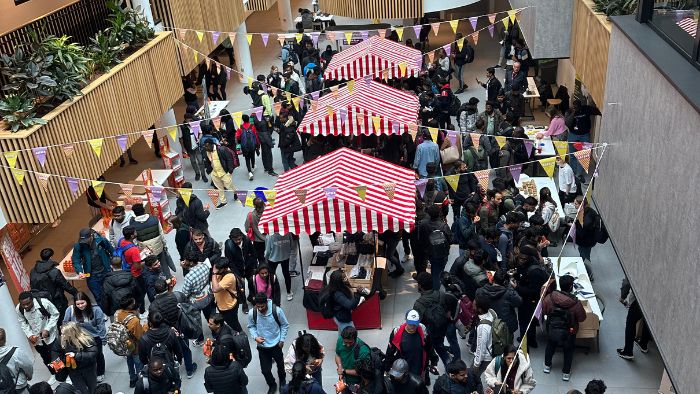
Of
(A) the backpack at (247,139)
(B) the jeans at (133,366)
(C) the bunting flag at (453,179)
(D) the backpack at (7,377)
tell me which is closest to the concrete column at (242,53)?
(A) the backpack at (247,139)

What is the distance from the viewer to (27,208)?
10930mm

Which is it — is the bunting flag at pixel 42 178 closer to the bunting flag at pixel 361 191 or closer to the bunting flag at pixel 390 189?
the bunting flag at pixel 361 191

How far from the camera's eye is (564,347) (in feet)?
29.4

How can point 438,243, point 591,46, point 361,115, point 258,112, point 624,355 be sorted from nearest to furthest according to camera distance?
point 624,355
point 438,243
point 591,46
point 361,115
point 258,112

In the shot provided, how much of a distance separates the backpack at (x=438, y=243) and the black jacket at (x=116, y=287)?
4.55 m

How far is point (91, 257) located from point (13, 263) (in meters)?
1.36

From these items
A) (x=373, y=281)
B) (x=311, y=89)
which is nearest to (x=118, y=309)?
(x=373, y=281)

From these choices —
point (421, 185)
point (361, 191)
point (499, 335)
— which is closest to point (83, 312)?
point (361, 191)

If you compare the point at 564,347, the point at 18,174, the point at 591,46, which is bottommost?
the point at 564,347

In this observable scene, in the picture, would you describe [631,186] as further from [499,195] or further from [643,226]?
[499,195]

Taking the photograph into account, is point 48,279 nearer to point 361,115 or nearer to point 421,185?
point 421,185

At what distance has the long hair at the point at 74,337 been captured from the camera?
27.8ft

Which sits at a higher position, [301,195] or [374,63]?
[301,195]

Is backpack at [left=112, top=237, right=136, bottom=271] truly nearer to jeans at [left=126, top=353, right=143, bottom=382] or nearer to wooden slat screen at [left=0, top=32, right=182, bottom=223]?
wooden slat screen at [left=0, top=32, right=182, bottom=223]
